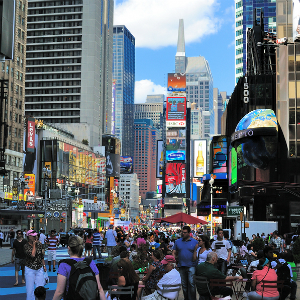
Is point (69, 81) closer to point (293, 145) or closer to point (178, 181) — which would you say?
point (178, 181)

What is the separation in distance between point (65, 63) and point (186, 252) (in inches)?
5910

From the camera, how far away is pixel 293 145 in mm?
59531

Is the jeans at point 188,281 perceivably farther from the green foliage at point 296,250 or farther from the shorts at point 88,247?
the shorts at point 88,247

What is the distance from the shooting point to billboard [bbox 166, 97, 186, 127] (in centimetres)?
18200

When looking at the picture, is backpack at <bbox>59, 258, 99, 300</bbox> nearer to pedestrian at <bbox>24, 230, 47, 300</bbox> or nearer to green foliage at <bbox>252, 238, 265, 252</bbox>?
pedestrian at <bbox>24, 230, 47, 300</bbox>

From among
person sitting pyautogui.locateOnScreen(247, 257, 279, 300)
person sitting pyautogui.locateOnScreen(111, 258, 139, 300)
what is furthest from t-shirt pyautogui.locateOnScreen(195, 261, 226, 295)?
person sitting pyautogui.locateOnScreen(111, 258, 139, 300)

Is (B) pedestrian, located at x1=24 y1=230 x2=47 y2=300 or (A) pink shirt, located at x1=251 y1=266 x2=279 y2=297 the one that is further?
(B) pedestrian, located at x1=24 y1=230 x2=47 y2=300

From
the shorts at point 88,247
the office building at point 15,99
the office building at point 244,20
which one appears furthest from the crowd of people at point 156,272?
the office building at point 244,20

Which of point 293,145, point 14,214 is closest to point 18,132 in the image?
point 14,214

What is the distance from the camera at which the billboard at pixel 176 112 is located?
182m

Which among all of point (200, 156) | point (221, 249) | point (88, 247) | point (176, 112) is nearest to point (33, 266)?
point (221, 249)

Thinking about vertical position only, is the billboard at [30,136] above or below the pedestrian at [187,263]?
above

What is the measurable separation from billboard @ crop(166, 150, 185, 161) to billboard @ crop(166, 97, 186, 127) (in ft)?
32.0

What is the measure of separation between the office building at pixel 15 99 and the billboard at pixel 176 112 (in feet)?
310
